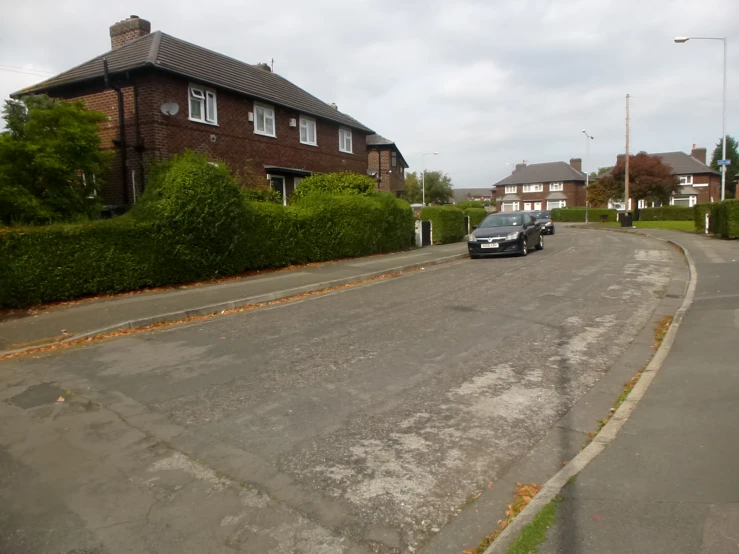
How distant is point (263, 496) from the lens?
3.64 m

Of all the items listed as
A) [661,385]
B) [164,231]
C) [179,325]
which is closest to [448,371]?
[661,385]

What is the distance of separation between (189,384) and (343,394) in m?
1.77

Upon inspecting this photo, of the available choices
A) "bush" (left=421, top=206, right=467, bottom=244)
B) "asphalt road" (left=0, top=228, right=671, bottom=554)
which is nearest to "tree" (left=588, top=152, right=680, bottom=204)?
"bush" (left=421, top=206, right=467, bottom=244)

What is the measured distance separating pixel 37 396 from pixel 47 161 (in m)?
7.62

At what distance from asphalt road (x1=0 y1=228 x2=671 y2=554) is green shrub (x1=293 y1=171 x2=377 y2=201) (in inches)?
396

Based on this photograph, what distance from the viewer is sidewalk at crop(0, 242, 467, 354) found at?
8820 mm

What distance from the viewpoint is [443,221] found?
1014 inches

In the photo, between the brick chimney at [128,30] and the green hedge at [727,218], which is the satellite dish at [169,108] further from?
the green hedge at [727,218]

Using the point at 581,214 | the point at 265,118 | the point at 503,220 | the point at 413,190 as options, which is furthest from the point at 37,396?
the point at 413,190

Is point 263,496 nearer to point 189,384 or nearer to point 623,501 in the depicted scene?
point 623,501

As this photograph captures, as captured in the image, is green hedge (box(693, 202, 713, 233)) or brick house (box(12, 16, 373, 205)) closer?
brick house (box(12, 16, 373, 205))

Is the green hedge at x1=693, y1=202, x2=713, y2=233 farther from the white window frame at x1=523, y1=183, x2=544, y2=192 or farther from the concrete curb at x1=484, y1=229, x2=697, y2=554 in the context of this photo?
the white window frame at x1=523, y1=183, x2=544, y2=192

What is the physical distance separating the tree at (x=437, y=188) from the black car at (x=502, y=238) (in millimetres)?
56078

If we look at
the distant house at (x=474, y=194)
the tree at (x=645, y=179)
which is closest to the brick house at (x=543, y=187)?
the tree at (x=645, y=179)
